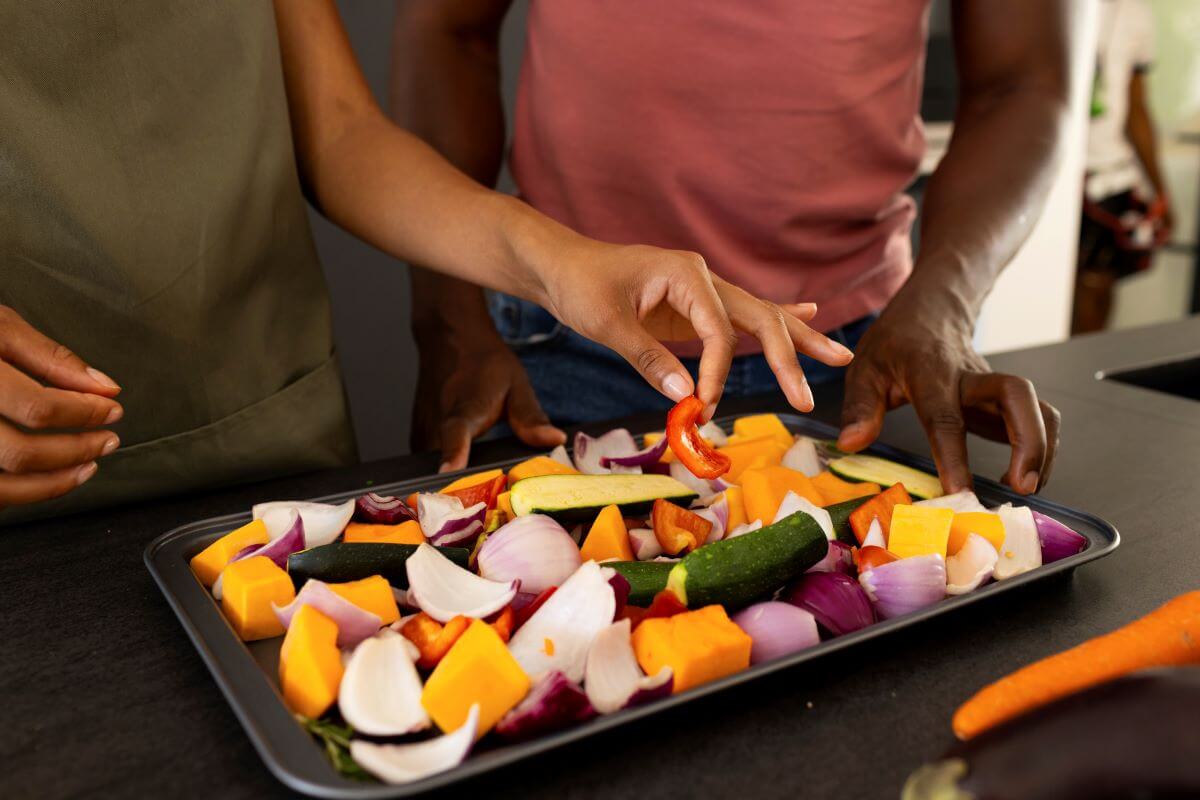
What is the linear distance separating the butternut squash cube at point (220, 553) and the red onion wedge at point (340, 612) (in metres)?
0.16

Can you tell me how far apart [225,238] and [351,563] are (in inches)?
24.8

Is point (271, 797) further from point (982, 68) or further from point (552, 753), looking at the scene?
point (982, 68)

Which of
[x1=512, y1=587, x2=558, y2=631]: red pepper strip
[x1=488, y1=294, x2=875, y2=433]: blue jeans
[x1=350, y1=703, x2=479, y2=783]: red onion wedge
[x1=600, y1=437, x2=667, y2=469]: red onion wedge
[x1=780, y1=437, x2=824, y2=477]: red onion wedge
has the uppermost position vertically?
[x1=350, y1=703, x2=479, y2=783]: red onion wedge

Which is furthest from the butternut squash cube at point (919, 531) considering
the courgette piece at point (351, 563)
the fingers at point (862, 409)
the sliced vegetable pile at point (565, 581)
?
the courgette piece at point (351, 563)

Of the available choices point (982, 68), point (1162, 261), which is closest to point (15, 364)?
point (982, 68)

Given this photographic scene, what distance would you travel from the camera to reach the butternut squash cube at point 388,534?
102cm

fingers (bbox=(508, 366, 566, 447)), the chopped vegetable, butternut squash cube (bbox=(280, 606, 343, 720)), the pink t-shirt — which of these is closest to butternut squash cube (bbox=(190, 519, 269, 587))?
butternut squash cube (bbox=(280, 606, 343, 720))

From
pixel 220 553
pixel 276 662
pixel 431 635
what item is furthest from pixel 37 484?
pixel 431 635

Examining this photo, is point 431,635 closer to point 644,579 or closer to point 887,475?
point 644,579

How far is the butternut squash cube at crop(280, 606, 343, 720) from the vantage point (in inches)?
29.3

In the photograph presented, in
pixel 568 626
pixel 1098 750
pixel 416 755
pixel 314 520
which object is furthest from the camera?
pixel 314 520

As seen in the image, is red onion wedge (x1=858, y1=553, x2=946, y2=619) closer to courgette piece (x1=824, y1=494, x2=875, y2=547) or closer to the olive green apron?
courgette piece (x1=824, y1=494, x2=875, y2=547)

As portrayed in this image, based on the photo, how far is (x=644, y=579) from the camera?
89 centimetres

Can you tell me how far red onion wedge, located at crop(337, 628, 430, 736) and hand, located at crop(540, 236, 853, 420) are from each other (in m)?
0.36
